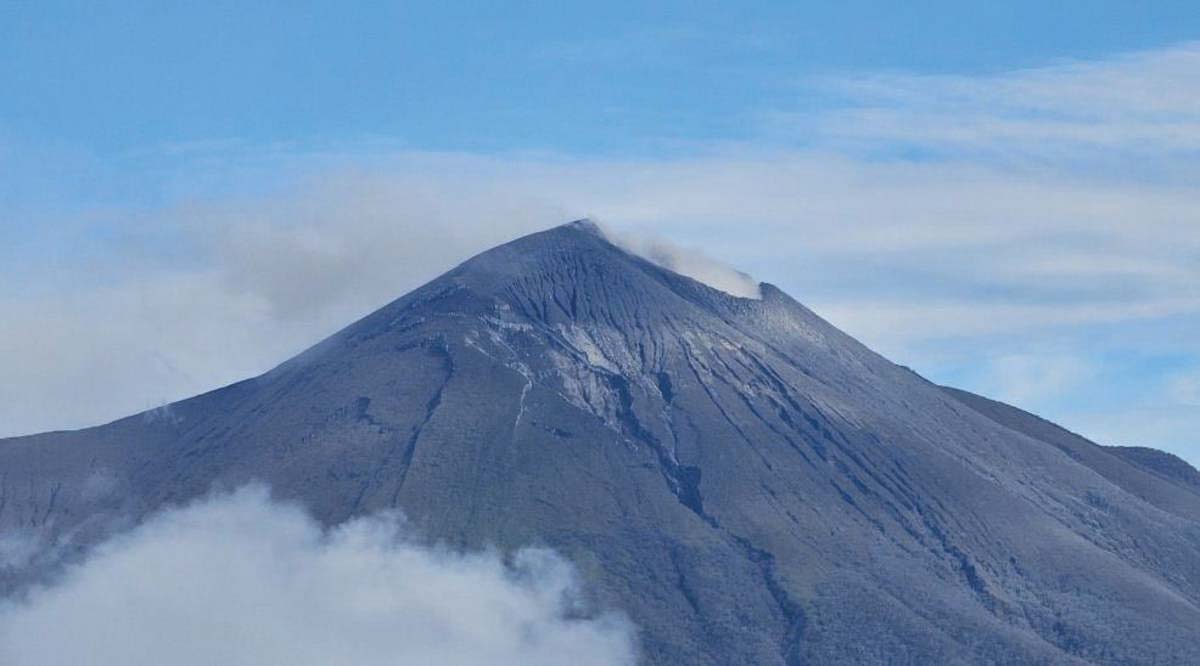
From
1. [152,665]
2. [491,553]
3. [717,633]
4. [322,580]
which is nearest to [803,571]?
[717,633]

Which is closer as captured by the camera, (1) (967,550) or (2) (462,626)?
(2) (462,626)

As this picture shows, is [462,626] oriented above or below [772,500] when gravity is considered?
below

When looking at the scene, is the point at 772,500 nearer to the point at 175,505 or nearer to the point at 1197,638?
the point at 1197,638

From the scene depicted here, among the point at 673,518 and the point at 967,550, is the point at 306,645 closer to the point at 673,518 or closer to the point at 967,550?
the point at 673,518

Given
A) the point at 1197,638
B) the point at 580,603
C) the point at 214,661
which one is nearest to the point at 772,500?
the point at 580,603

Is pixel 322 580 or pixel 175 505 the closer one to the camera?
pixel 322 580

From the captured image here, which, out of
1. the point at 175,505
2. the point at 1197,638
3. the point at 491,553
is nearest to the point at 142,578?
the point at 175,505

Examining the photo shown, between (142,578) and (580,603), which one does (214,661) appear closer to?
(142,578)
